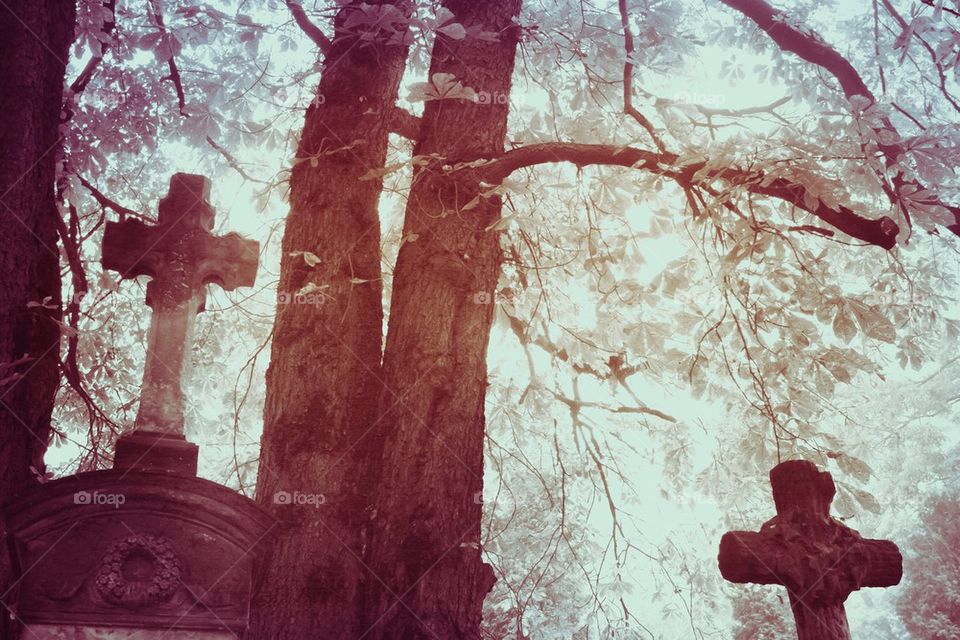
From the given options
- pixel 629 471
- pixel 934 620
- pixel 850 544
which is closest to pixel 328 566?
pixel 850 544

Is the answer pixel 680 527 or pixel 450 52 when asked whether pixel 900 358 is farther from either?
pixel 450 52

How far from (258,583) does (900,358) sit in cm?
403

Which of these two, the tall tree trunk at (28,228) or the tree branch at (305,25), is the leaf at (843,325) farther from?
the tall tree trunk at (28,228)

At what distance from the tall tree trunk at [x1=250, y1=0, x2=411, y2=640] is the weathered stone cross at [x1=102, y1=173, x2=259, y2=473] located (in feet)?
0.88

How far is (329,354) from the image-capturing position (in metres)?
2.96

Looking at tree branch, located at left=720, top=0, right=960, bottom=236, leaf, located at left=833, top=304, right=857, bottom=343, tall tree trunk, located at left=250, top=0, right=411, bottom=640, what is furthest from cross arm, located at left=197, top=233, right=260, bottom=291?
tree branch, located at left=720, top=0, right=960, bottom=236

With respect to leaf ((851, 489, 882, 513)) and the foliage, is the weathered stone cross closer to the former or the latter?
the foliage

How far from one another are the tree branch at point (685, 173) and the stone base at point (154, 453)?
1675 mm

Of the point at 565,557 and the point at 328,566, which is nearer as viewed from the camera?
the point at 328,566

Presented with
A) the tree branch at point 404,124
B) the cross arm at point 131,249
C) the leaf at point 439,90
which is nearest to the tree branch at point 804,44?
the tree branch at point 404,124

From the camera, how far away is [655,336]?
426 centimetres

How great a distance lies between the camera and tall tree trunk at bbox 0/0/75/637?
2707 millimetres

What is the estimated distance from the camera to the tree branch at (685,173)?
2982 mm

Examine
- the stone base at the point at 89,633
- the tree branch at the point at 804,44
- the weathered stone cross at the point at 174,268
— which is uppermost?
the tree branch at the point at 804,44
